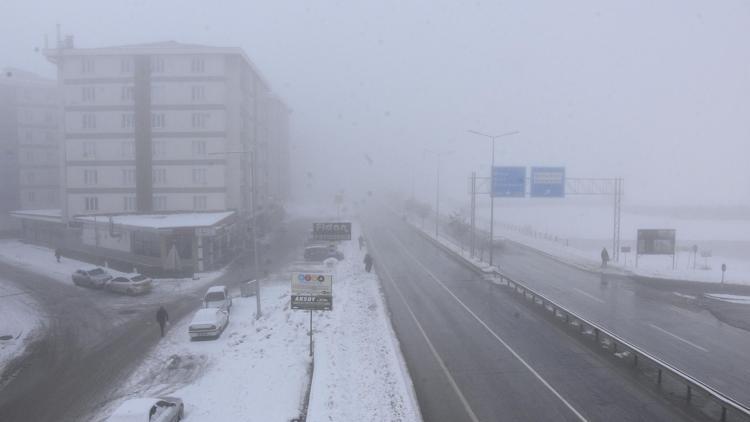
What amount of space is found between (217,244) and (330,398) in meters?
30.0

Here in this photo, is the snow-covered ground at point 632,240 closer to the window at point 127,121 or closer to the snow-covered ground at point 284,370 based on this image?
the snow-covered ground at point 284,370

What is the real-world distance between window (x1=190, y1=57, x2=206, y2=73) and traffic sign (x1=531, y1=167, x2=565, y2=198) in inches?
1171

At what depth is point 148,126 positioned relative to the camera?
47594 millimetres

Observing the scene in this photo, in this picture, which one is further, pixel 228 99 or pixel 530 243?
pixel 530 243

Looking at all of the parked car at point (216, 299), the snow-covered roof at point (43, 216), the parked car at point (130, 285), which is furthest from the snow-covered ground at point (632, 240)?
the snow-covered roof at point (43, 216)

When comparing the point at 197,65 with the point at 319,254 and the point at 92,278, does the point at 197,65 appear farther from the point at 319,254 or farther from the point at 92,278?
the point at 92,278

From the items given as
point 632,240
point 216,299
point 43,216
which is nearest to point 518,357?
point 216,299

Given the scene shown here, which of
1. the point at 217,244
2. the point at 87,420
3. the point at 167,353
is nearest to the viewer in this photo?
the point at 87,420

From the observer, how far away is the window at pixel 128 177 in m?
48.4

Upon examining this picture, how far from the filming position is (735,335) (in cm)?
2095

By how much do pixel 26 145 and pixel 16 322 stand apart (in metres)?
49.2

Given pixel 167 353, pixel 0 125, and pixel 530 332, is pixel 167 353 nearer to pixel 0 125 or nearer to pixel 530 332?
pixel 530 332

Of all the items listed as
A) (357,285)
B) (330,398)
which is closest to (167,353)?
(330,398)

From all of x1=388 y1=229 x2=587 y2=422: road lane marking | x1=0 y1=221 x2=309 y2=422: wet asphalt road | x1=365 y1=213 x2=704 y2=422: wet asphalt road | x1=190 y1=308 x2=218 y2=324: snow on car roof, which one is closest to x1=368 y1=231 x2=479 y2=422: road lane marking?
x1=365 y1=213 x2=704 y2=422: wet asphalt road
